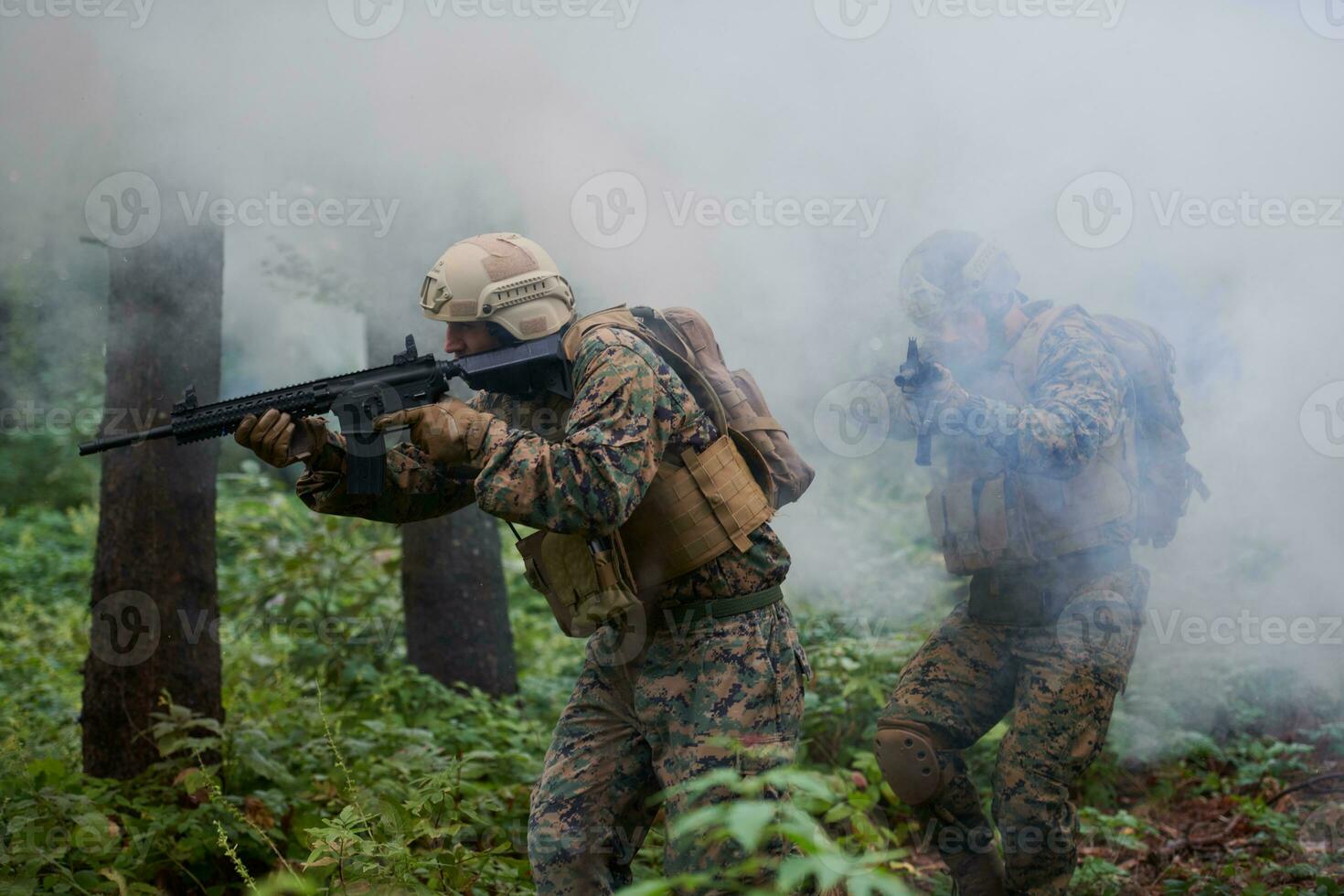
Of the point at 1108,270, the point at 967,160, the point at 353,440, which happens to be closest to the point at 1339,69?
the point at 1108,270

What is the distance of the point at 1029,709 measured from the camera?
3.80 m

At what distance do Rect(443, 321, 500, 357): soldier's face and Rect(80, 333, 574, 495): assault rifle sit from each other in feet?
0.18

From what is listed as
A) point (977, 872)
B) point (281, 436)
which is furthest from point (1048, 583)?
point (281, 436)

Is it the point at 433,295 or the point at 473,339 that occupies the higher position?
the point at 433,295

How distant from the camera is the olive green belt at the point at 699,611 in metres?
3.34

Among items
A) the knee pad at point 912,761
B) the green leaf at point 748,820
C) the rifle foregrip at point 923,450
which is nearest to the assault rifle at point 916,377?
the rifle foregrip at point 923,450

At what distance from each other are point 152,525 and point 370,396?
6.88ft

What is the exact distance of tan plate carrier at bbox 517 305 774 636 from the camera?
3.27 meters

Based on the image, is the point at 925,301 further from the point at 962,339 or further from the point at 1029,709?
the point at 1029,709

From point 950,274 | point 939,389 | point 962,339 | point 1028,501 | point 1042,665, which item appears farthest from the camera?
point 962,339

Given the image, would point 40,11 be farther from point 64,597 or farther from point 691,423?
point 64,597

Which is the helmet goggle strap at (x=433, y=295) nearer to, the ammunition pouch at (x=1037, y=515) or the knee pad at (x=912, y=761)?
the ammunition pouch at (x=1037, y=515)

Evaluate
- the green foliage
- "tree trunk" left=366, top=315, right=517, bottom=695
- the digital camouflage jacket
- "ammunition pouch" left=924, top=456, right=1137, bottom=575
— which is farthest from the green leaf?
"tree trunk" left=366, top=315, right=517, bottom=695

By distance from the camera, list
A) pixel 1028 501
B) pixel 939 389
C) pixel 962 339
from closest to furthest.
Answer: pixel 939 389, pixel 1028 501, pixel 962 339
